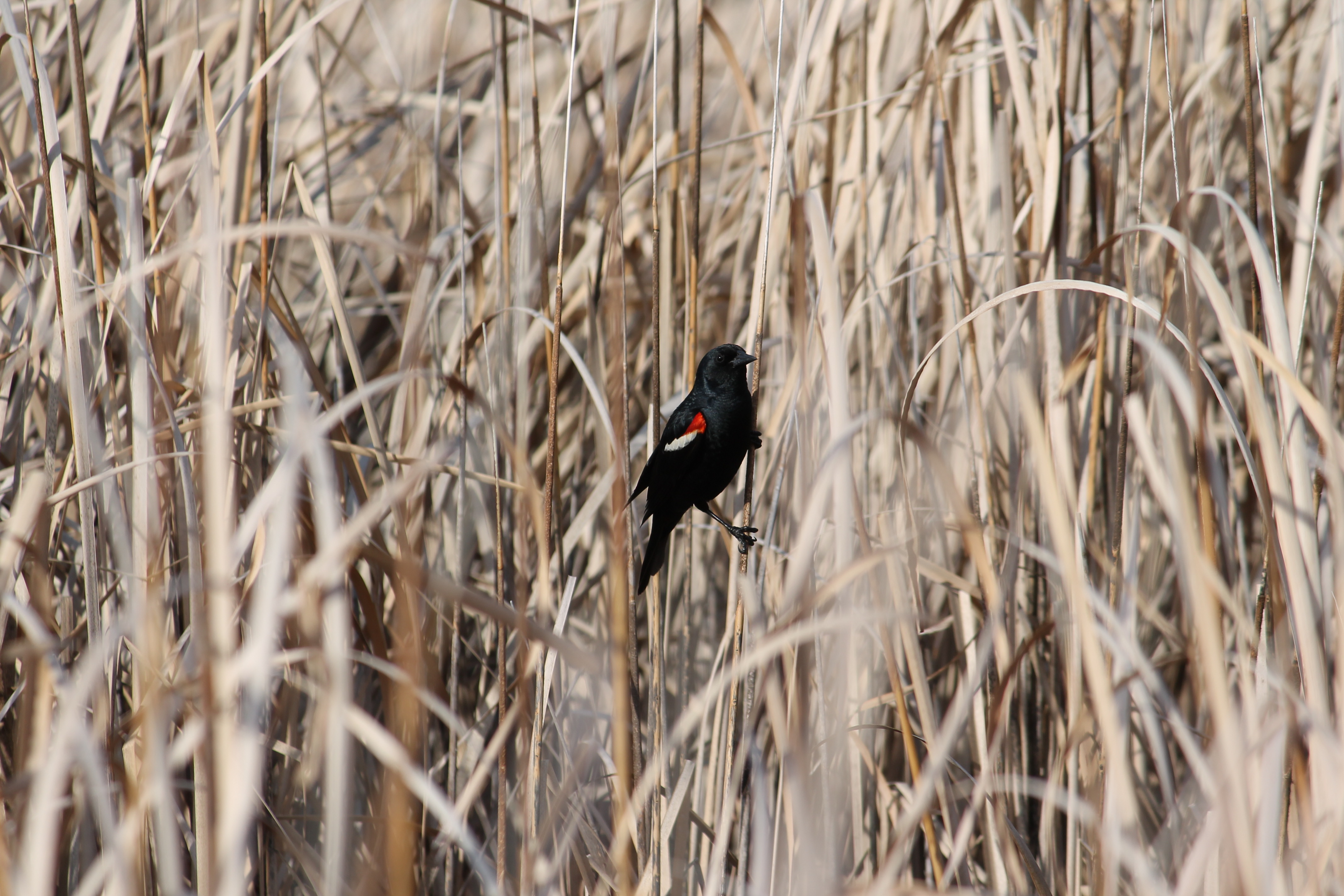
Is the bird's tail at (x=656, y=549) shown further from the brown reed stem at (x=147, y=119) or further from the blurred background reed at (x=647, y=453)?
the brown reed stem at (x=147, y=119)

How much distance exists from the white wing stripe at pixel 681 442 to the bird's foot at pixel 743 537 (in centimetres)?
24

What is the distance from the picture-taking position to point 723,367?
1.85 m

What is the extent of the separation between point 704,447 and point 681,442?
5 cm

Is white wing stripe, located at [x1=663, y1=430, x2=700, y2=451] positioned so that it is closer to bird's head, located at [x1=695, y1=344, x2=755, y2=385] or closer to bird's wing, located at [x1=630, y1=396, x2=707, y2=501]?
bird's wing, located at [x1=630, y1=396, x2=707, y2=501]

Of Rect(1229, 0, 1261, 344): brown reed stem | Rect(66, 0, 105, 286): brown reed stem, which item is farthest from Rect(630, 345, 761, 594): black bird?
Rect(66, 0, 105, 286): brown reed stem

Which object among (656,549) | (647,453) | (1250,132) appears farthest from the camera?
(647,453)

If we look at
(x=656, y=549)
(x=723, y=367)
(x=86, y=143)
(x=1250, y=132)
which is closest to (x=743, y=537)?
(x=656, y=549)

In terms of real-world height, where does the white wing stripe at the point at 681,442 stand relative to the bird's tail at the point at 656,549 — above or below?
above

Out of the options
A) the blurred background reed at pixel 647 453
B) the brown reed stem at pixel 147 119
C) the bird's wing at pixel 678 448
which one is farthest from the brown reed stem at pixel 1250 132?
the brown reed stem at pixel 147 119

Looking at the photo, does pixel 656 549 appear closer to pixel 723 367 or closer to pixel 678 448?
pixel 678 448

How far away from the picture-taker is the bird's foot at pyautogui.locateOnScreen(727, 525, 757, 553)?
154 centimetres

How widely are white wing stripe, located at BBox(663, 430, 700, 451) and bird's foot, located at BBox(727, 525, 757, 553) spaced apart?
0.24 m

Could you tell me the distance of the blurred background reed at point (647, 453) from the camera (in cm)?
98

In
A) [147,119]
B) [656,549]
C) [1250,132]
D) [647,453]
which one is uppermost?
[147,119]
